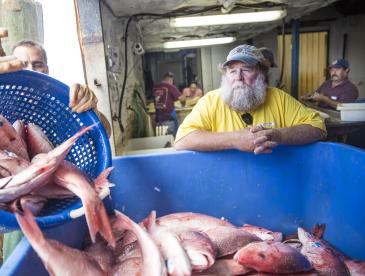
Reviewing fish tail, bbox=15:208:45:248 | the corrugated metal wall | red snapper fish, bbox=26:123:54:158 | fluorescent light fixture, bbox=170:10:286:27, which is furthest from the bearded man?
the corrugated metal wall

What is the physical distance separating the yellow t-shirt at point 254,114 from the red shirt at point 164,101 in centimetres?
437

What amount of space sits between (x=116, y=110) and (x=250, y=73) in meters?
1.59

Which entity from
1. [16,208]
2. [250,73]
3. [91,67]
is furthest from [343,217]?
[91,67]

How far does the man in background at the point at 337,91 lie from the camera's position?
4.76 metres

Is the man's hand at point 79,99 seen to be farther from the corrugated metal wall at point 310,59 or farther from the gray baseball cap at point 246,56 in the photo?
the corrugated metal wall at point 310,59

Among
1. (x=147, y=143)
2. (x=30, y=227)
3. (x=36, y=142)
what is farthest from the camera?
(x=147, y=143)

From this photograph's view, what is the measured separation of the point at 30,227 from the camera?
881 mm

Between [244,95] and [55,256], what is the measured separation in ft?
5.38

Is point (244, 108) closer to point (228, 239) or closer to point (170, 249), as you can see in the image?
point (228, 239)

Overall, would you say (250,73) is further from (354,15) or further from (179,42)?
(354,15)

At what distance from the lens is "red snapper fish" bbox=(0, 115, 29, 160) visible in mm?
1149

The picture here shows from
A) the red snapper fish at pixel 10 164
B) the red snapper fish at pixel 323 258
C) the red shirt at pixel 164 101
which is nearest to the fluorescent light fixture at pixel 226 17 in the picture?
the red shirt at pixel 164 101

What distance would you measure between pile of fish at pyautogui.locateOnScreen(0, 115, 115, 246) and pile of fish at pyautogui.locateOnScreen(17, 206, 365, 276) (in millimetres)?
171

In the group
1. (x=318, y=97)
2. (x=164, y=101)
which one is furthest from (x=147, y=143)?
(x=164, y=101)
